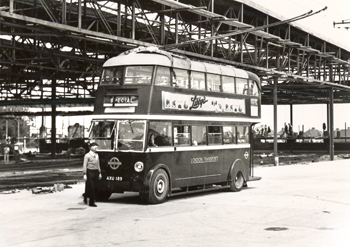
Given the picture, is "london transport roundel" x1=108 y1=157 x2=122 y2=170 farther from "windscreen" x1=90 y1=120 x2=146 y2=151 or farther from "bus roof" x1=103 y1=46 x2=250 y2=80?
"bus roof" x1=103 y1=46 x2=250 y2=80

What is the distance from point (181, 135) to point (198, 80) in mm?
2023

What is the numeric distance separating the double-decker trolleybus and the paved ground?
0.73 meters

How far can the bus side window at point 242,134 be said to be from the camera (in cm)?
2011

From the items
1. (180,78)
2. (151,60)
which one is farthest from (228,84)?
(151,60)

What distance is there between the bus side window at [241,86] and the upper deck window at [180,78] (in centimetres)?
315

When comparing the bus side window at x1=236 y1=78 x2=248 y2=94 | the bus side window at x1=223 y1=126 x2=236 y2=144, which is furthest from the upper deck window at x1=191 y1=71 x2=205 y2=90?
the bus side window at x1=236 y1=78 x2=248 y2=94

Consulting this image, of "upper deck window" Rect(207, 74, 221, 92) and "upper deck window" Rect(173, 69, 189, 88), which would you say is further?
"upper deck window" Rect(207, 74, 221, 92)

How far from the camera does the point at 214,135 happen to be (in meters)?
18.8

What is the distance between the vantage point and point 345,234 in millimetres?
10344

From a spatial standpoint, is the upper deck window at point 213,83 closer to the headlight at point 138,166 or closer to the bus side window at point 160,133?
the bus side window at point 160,133

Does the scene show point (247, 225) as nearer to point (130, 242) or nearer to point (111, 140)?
point (130, 242)

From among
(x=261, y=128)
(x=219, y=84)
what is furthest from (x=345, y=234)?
(x=261, y=128)

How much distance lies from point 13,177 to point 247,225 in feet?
53.6

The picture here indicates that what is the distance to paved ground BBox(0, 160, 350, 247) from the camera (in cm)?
991
